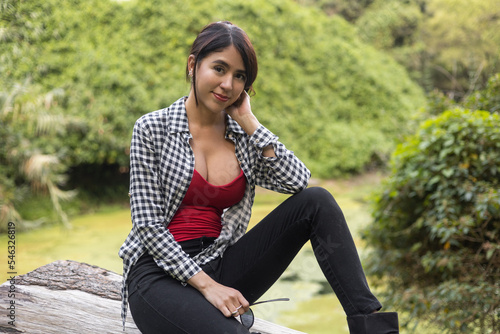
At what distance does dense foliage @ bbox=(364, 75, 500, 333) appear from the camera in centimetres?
211

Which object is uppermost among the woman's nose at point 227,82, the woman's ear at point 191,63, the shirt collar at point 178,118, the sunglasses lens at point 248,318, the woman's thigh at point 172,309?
the woman's ear at point 191,63

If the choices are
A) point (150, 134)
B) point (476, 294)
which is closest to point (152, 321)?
point (150, 134)

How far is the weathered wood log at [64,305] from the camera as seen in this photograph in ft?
4.78

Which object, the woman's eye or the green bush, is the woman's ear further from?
the green bush

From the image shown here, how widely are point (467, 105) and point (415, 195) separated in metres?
0.60

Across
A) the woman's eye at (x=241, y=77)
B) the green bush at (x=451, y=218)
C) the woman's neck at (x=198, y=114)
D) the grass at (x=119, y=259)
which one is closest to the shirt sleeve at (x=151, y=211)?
the woman's neck at (x=198, y=114)

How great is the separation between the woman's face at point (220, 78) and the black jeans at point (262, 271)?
31 centimetres

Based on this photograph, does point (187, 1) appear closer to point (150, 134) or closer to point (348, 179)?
point (348, 179)

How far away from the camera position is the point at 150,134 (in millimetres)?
1276

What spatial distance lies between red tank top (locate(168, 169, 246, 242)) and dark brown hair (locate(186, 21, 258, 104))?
292 mm

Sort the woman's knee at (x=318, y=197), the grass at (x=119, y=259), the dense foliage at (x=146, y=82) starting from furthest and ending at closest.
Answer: the dense foliage at (x=146, y=82) → the grass at (x=119, y=259) → the woman's knee at (x=318, y=197)

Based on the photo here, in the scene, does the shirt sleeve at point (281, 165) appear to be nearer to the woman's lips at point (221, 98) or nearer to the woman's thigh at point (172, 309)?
the woman's lips at point (221, 98)

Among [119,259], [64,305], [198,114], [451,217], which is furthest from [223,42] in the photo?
[119,259]

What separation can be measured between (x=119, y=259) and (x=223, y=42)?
9.99ft
